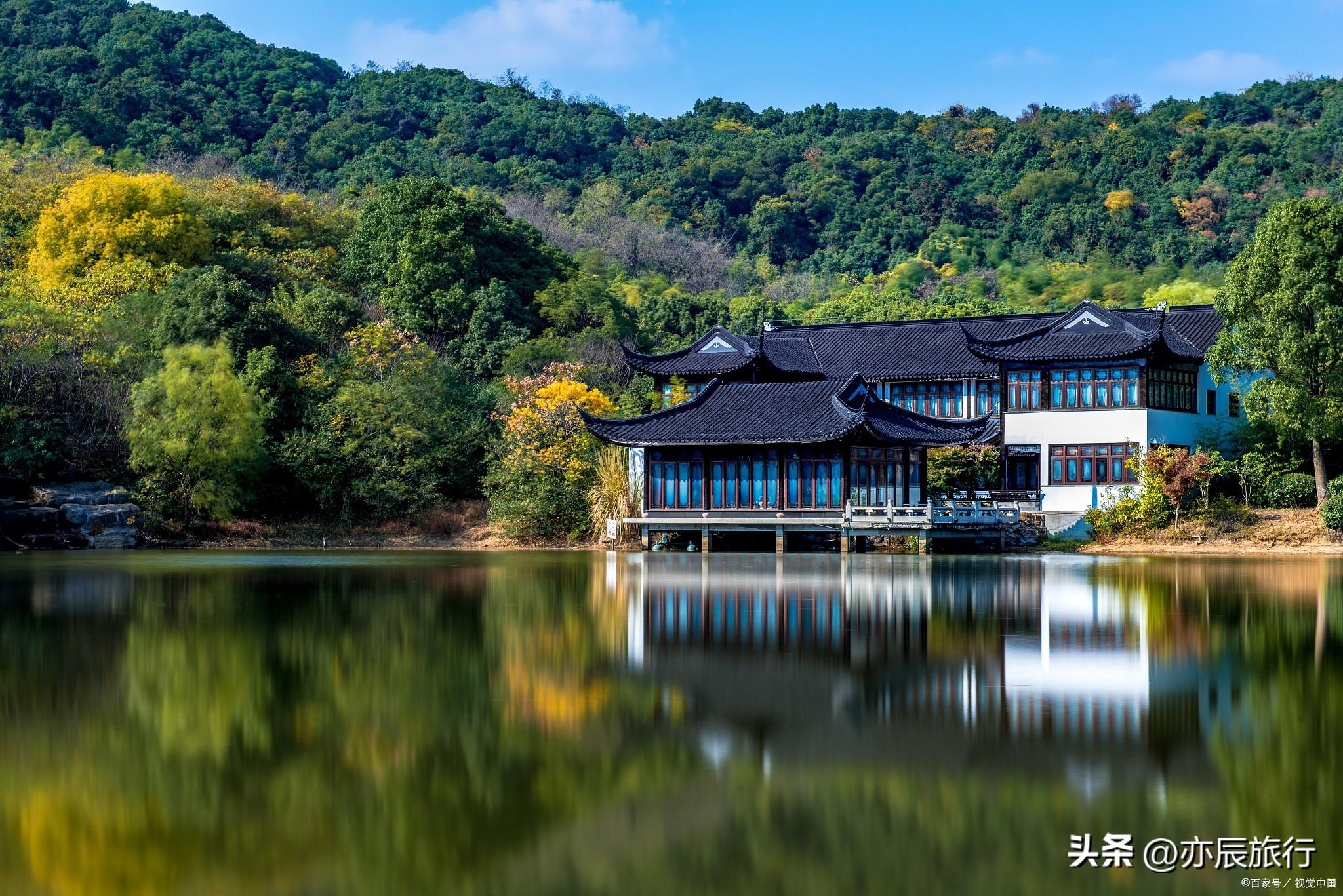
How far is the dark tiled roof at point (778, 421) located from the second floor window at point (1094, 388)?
3895 millimetres

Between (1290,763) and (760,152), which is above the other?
(760,152)

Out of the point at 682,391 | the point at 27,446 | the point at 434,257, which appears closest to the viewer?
the point at 27,446

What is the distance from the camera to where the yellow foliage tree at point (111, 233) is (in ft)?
153

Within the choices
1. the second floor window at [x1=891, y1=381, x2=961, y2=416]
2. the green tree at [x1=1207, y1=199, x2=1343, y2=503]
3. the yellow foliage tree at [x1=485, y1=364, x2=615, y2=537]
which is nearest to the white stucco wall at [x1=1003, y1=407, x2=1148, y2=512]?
the green tree at [x1=1207, y1=199, x2=1343, y2=503]

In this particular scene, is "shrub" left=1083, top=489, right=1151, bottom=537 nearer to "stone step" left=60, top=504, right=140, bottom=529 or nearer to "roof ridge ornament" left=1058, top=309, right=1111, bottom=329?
"roof ridge ornament" left=1058, top=309, right=1111, bottom=329

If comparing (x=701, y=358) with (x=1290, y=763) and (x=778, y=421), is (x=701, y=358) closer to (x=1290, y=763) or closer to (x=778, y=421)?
(x=778, y=421)

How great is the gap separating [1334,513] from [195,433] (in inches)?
1127

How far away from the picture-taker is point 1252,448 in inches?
1491

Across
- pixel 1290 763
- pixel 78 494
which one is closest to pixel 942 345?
pixel 78 494

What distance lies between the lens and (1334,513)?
32.8 meters

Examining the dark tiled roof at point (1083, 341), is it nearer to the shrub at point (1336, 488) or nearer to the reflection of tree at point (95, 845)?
the shrub at point (1336, 488)

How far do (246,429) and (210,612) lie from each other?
23894 millimetres

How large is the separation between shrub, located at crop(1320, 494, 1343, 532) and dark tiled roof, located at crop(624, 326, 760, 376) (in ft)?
51.1

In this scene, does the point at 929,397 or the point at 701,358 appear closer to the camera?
the point at 701,358
